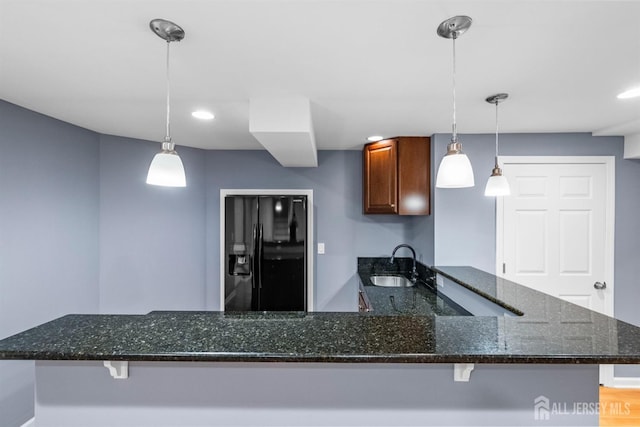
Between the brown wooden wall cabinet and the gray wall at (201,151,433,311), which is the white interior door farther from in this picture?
the gray wall at (201,151,433,311)

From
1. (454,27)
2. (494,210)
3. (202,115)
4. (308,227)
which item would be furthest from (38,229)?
(494,210)

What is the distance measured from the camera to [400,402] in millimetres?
1047

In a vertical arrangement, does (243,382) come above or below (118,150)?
below

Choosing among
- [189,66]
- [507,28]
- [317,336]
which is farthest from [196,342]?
[507,28]

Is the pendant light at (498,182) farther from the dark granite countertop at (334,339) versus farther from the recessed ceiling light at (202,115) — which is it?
the recessed ceiling light at (202,115)

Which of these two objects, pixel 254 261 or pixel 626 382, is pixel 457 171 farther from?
pixel 626 382

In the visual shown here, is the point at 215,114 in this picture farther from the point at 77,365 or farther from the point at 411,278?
the point at 411,278

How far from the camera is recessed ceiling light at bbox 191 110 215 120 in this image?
2.11 m

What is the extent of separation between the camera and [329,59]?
4.48ft

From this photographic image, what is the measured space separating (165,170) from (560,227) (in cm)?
325

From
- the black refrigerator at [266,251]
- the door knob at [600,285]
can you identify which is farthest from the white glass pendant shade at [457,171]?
the door knob at [600,285]

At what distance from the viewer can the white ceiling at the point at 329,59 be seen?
1058 millimetres

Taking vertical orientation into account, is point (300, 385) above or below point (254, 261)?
below

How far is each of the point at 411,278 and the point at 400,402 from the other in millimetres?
2099
